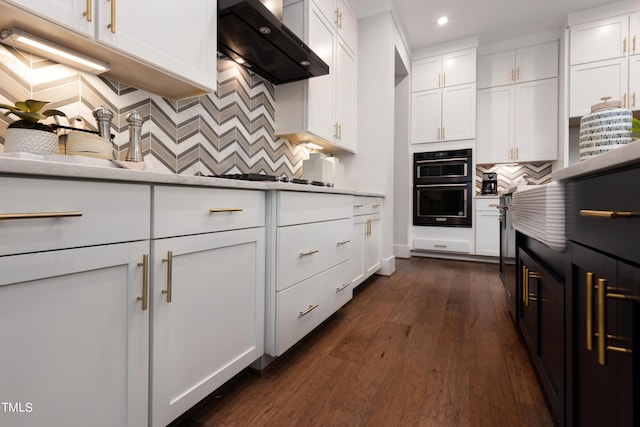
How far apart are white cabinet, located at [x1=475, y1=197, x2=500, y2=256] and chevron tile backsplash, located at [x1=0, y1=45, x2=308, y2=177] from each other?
2.69m

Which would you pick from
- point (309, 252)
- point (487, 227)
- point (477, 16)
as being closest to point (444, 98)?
point (477, 16)

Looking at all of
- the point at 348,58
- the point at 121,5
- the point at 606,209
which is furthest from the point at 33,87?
the point at 348,58

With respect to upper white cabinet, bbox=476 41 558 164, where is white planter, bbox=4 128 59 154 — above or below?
below

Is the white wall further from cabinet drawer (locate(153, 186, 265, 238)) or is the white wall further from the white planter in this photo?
the white planter

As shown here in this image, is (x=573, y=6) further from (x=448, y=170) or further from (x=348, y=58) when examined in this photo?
(x=348, y=58)

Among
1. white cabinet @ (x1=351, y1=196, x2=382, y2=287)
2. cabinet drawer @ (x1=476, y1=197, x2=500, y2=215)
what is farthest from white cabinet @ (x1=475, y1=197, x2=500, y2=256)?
white cabinet @ (x1=351, y1=196, x2=382, y2=287)

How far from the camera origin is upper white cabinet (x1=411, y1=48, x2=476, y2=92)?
3.83m

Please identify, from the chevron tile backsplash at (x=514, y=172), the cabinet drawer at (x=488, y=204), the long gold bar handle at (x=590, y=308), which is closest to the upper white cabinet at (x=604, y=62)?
the chevron tile backsplash at (x=514, y=172)

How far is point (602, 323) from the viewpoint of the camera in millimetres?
571

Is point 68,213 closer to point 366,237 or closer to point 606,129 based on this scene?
point 606,129

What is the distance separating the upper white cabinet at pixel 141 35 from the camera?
0.88m

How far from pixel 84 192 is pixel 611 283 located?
114 cm

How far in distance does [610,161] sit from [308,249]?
46.8 inches

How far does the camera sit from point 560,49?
3574 millimetres
